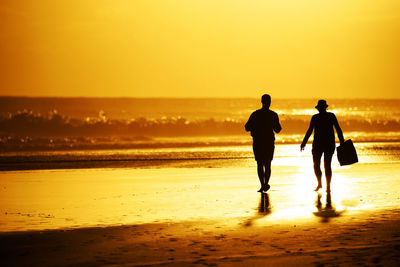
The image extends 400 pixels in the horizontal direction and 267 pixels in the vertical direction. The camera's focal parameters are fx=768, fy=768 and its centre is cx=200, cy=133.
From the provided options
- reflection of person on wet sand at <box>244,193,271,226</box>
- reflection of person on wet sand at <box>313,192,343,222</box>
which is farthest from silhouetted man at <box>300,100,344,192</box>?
reflection of person on wet sand at <box>313,192,343,222</box>

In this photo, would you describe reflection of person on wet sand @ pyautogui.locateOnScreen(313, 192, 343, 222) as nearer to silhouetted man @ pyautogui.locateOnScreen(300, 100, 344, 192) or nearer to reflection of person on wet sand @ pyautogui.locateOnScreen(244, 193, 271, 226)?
reflection of person on wet sand @ pyautogui.locateOnScreen(244, 193, 271, 226)

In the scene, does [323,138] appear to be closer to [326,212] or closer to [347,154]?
[347,154]

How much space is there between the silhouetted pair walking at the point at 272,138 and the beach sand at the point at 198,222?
47cm

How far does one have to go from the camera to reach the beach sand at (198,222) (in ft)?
24.0

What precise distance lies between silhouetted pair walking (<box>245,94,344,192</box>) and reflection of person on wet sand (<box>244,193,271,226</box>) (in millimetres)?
1120

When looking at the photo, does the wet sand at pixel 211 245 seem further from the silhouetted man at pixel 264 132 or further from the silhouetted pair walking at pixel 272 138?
the silhouetted man at pixel 264 132

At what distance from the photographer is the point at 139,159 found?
24.2 metres

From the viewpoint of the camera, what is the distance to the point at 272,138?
1411 centimetres

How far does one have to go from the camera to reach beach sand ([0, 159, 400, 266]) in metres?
7.31

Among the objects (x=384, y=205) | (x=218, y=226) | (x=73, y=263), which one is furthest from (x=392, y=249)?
(x=384, y=205)

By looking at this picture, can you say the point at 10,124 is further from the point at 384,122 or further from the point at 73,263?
the point at 73,263

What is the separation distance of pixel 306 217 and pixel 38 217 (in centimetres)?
358

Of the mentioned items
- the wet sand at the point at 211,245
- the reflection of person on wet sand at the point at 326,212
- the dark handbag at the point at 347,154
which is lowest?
the wet sand at the point at 211,245

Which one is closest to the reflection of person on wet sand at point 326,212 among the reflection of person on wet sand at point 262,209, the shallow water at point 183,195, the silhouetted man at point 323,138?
the shallow water at point 183,195
